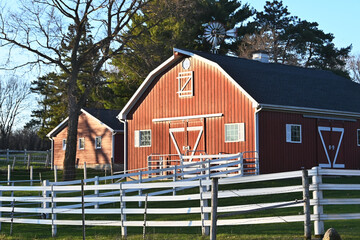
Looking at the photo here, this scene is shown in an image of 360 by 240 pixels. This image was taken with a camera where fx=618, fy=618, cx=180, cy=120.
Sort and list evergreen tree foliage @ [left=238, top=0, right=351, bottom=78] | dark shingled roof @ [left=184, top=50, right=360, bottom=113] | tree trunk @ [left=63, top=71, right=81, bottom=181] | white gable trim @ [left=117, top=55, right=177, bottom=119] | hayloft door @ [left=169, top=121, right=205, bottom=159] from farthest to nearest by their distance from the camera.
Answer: evergreen tree foliage @ [left=238, top=0, right=351, bottom=78]
tree trunk @ [left=63, top=71, right=81, bottom=181]
white gable trim @ [left=117, top=55, right=177, bottom=119]
hayloft door @ [left=169, top=121, right=205, bottom=159]
dark shingled roof @ [left=184, top=50, right=360, bottom=113]

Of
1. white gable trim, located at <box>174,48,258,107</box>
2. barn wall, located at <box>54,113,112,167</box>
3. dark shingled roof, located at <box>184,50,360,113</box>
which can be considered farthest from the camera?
barn wall, located at <box>54,113,112,167</box>

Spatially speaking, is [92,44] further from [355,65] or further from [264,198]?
[355,65]

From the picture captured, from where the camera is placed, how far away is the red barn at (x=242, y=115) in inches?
1123

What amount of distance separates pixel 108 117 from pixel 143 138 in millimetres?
13546

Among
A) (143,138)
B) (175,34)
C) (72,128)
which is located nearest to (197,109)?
(143,138)

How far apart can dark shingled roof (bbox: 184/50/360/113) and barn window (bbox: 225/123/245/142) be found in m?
1.62

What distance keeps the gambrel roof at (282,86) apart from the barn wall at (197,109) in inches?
16.2

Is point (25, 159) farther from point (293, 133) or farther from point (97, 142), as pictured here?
point (293, 133)

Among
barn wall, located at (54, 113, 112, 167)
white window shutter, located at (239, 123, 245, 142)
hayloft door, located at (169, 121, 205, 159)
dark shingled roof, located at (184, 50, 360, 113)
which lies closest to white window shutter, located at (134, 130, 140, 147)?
hayloft door, located at (169, 121, 205, 159)

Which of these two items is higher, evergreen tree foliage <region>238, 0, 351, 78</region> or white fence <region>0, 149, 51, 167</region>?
evergreen tree foliage <region>238, 0, 351, 78</region>

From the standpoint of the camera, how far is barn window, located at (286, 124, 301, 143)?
95.8 feet

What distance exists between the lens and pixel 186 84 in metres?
31.0

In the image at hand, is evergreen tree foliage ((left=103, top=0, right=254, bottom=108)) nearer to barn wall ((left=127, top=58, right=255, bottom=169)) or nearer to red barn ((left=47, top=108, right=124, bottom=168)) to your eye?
red barn ((left=47, top=108, right=124, bottom=168))

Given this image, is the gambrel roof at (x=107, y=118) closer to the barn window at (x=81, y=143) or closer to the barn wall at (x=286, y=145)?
the barn window at (x=81, y=143)
